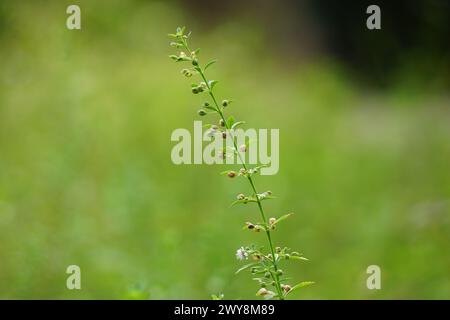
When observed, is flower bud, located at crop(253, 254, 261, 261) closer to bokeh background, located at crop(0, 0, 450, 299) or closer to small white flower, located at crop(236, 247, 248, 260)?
small white flower, located at crop(236, 247, 248, 260)

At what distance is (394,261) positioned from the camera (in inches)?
168

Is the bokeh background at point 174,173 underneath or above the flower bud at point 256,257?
above

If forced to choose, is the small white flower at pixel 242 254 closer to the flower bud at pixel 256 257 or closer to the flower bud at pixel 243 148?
the flower bud at pixel 256 257

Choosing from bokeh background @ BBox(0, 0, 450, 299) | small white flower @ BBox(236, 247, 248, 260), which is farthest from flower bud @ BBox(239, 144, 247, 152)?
bokeh background @ BBox(0, 0, 450, 299)

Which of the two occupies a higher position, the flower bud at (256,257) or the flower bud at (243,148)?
the flower bud at (243,148)

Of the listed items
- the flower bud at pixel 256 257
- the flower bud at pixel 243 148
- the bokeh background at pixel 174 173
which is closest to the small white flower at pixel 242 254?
the flower bud at pixel 256 257

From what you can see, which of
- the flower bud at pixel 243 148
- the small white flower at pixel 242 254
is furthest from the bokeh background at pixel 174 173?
the flower bud at pixel 243 148

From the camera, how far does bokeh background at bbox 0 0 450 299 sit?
376 centimetres

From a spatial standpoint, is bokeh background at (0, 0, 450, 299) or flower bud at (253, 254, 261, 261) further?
bokeh background at (0, 0, 450, 299)

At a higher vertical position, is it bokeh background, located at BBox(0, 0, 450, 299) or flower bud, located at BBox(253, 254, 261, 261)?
bokeh background, located at BBox(0, 0, 450, 299)

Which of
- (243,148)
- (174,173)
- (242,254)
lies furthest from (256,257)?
(174,173)

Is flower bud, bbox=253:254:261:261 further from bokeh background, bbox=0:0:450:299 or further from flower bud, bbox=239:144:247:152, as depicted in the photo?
bokeh background, bbox=0:0:450:299

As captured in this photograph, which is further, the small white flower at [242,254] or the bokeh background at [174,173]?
the bokeh background at [174,173]

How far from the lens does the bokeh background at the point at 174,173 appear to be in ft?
12.3
